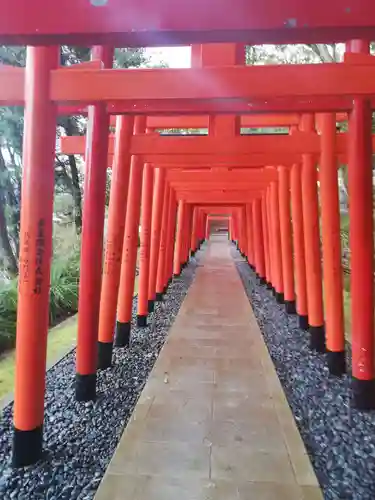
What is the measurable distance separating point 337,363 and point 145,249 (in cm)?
373

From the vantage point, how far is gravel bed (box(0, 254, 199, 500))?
2.75m

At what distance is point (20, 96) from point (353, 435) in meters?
3.86

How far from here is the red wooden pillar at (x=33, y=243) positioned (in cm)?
297

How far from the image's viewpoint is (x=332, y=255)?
4844 mm

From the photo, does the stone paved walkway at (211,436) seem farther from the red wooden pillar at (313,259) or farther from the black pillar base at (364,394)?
the red wooden pillar at (313,259)

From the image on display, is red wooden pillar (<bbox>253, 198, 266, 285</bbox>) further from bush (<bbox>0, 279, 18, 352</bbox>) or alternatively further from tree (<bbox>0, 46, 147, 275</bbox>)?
bush (<bbox>0, 279, 18, 352</bbox>)

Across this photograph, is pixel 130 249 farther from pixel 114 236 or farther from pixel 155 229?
pixel 155 229

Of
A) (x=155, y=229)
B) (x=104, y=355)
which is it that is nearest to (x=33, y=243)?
(x=104, y=355)

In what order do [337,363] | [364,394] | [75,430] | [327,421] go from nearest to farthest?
1. [75,430]
2. [327,421]
3. [364,394]
4. [337,363]

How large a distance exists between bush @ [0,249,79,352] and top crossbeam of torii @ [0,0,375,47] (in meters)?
5.77

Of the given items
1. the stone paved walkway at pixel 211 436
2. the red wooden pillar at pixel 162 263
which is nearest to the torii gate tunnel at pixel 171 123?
the stone paved walkway at pixel 211 436

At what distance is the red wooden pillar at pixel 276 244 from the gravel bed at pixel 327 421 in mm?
2714

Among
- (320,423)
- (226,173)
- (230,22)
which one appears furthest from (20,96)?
(226,173)

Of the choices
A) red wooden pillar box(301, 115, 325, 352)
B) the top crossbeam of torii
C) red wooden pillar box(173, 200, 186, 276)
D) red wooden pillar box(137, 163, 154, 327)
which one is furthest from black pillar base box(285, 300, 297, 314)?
the top crossbeam of torii
